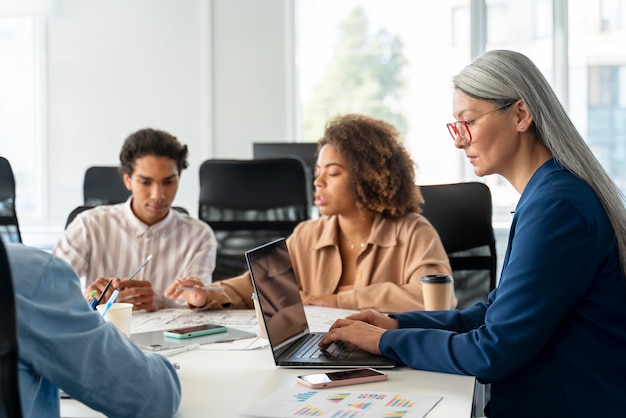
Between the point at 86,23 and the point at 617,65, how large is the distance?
12.1ft

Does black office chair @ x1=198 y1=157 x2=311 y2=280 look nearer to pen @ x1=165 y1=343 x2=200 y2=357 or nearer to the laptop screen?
the laptop screen

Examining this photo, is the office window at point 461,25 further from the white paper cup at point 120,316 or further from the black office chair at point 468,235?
the white paper cup at point 120,316

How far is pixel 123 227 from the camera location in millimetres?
3039

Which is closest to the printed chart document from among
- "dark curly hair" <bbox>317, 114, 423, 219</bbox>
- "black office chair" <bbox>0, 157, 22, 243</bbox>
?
"dark curly hair" <bbox>317, 114, 423, 219</bbox>

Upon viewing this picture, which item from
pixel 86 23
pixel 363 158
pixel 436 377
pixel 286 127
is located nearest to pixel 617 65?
pixel 286 127

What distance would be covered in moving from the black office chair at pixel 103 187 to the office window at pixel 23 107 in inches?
95.6

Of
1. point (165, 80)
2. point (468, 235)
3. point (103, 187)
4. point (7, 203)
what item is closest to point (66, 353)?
point (468, 235)

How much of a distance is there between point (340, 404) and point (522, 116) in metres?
0.68

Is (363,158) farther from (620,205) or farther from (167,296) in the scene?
(620,205)

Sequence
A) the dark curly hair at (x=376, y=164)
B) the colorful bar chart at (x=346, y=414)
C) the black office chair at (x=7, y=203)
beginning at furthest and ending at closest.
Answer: the black office chair at (x=7, y=203) < the dark curly hair at (x=376, y=164) < the colorful bar chart at (x=346, y=414)

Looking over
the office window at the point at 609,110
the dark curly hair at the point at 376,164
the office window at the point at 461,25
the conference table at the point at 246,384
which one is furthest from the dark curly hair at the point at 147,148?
the office window at the point at 609,110

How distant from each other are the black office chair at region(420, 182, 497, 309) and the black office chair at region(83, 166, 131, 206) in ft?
4.85

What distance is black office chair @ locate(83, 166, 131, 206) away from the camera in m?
3.83

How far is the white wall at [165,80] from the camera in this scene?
589 centimetres
